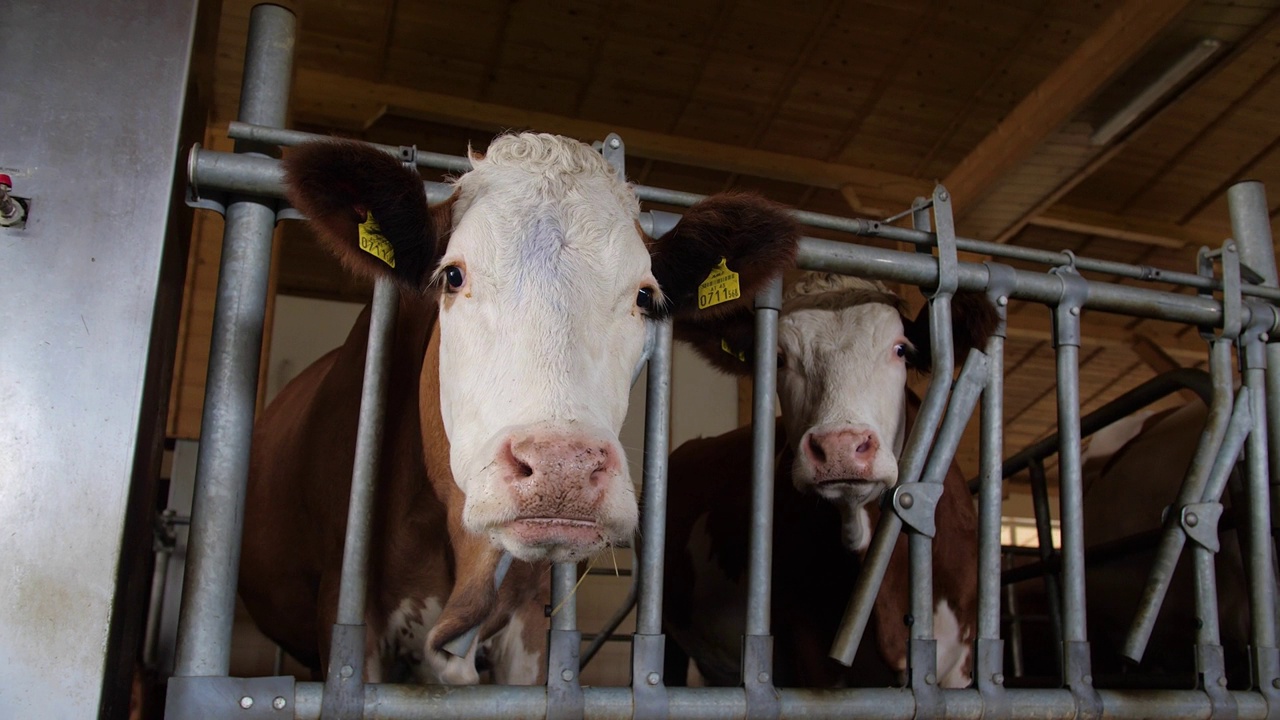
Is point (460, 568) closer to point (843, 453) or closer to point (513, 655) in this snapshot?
point (513, 655)

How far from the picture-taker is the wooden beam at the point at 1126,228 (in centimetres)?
958

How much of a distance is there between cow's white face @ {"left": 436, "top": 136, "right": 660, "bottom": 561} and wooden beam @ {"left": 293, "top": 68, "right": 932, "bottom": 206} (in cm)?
488

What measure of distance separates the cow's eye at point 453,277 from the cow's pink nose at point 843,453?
1.43 metres

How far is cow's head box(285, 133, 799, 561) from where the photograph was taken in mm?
1782

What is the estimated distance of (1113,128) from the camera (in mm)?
6762

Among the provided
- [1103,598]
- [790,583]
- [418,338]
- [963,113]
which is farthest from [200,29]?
[963,113]

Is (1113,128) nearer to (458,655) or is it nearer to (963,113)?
(963,113)

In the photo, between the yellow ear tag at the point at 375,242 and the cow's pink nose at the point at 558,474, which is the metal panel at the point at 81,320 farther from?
the cow's pink nose at the point at 558,474

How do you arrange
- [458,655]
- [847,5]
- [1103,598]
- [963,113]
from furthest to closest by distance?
[963,113], [847,5], [1103,598], [458,655]

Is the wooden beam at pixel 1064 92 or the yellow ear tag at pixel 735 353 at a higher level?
the wooden beam at pixel 1064 92

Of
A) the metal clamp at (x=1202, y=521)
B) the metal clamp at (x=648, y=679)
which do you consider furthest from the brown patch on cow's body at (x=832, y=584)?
the metal clamp at (x=648, y=679)

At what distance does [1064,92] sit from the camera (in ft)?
20.7

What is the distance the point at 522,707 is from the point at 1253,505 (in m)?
2.03

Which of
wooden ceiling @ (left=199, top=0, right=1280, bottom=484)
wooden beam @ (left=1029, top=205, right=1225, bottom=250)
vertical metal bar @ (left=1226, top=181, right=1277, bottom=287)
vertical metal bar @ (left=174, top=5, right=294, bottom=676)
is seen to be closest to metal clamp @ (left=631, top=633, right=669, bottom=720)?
vertical metal bar @ (left=174, top=5, right=294, bottom=676)
